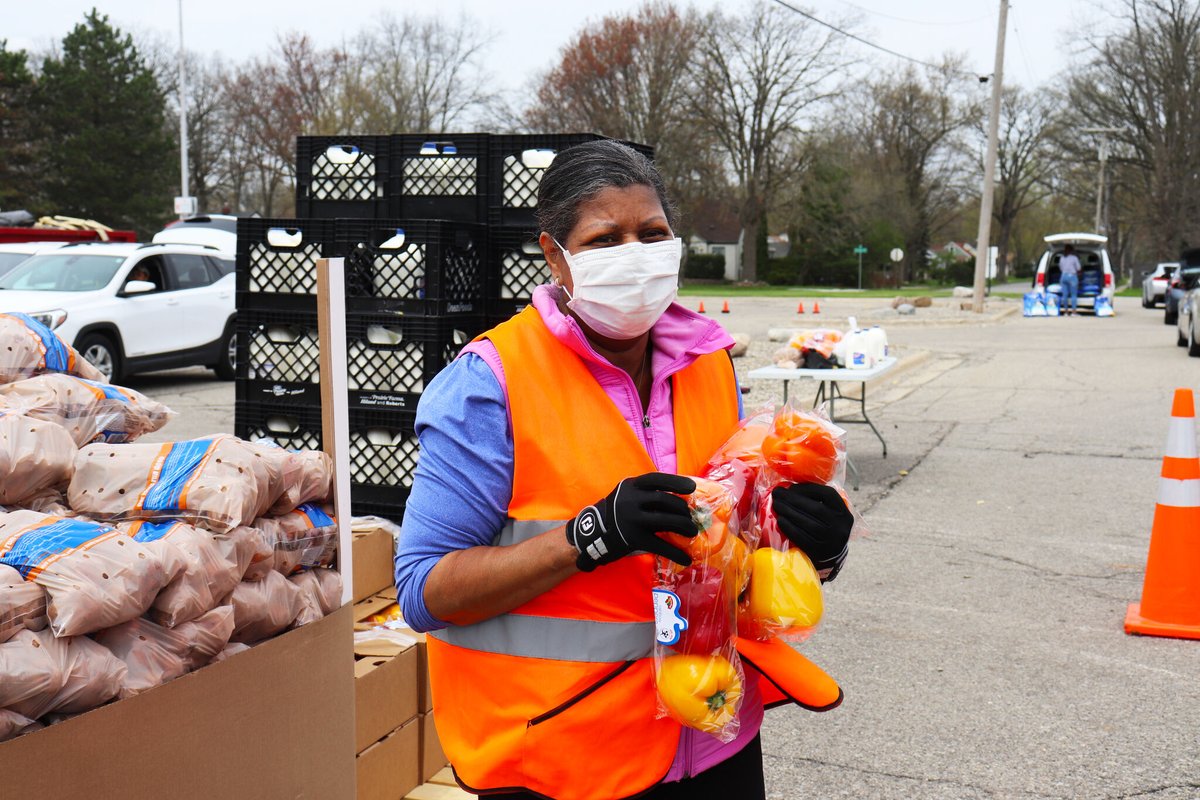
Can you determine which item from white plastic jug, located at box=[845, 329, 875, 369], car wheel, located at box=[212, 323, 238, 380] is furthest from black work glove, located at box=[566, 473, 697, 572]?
car wheel, located at box=[212, 323, 238, 380]

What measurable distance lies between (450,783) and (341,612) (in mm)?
1178

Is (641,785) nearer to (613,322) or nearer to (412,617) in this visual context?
(412,617)

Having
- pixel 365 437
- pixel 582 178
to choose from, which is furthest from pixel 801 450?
pixel 365 437

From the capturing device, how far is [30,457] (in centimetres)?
222

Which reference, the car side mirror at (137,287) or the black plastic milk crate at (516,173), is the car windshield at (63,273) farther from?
the black plastic milk crate at (516,173)

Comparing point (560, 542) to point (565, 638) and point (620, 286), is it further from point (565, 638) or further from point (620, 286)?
point (620, 286)

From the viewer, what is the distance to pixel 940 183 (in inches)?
2832

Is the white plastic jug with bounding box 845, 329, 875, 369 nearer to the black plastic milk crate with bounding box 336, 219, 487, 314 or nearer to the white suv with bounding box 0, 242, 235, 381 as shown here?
the black plastic milk crate with bounding box 336, 219, 487, 314

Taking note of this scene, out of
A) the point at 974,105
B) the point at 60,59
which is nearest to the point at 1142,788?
the point at 60,59

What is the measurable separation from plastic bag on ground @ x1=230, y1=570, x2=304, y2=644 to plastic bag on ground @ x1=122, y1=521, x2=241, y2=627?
0.04 m

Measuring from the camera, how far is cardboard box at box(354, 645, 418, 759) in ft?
9.90

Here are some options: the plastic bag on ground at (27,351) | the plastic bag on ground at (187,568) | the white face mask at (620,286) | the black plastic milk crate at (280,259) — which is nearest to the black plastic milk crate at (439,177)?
the black plastic milk crate at (280,259)

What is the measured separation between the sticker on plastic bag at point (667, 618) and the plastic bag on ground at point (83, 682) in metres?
A: 0.88

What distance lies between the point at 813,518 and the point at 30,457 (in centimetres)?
152
